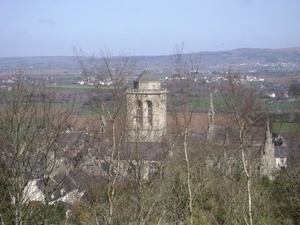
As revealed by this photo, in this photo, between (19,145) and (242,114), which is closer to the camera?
(19,145)

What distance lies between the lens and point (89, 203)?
17766 mm

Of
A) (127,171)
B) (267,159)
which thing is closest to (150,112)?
(267,159)

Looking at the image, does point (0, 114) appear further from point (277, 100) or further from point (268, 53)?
point (268, 53)

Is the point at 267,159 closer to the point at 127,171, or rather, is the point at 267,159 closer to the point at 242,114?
the point at 242,114

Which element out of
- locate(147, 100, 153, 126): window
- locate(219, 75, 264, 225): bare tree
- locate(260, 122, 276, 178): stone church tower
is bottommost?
locate(260, 122, 276, 178): stone church tower

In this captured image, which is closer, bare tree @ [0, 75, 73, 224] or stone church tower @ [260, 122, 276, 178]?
bare tree @ [0, 75, 73, 224]

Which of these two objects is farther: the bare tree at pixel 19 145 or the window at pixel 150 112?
the window at pixel 150 112

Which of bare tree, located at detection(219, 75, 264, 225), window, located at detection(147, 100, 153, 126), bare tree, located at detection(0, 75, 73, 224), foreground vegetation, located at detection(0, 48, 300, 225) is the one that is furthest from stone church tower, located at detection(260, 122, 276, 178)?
bare tree, located at detection(0, 75, 73, 224)

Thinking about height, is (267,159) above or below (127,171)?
below

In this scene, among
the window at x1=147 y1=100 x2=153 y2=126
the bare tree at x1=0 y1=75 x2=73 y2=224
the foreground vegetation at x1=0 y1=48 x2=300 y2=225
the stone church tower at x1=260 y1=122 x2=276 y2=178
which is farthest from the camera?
the window at x1=147 y1=100 x2=153 y2=126

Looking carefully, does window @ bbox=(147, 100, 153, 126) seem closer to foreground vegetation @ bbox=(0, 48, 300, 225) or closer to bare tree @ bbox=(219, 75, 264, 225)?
foreground vegetation @ bbox=(0, 48, 300, 225)

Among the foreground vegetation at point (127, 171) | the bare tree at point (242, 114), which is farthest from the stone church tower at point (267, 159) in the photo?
the bare tree at point (242, 114)

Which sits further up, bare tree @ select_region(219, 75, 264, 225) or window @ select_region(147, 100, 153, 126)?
bare tree @ select_region(219, 75, 264, 225)

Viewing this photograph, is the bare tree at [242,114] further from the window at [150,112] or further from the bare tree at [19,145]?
the window at [150,112]
